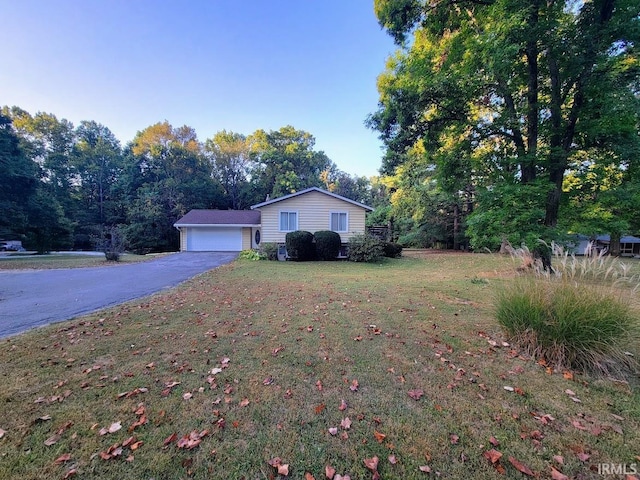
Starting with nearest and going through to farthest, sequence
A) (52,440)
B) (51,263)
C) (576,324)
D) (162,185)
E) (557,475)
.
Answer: (557,475) → (52,440) → (576,324) → (51,263) → (162,185)

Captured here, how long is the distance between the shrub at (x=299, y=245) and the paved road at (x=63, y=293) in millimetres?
5998

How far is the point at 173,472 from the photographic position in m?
1.84

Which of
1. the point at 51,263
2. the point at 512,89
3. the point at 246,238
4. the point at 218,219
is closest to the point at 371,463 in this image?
the point at 512,89

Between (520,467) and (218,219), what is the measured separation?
905 inches

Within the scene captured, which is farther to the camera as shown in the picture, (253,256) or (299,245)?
(253,256)

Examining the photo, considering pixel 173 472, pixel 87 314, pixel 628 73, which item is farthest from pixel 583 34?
pixel 87 314

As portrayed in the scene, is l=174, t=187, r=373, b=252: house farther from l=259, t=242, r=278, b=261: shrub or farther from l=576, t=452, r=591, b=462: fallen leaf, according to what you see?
l=576, t=452, r=591, b=462: fallen leaf

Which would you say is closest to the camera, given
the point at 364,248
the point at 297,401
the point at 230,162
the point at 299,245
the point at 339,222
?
the point at 297,401

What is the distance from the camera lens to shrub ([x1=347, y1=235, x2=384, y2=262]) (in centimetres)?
1511

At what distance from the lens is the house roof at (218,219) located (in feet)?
70.7

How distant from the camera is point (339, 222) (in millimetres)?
17938

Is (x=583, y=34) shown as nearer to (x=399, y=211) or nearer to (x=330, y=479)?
(x=330, y=479)

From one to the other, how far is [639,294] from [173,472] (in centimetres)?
602

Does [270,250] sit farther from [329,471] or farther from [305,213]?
[329,471]
